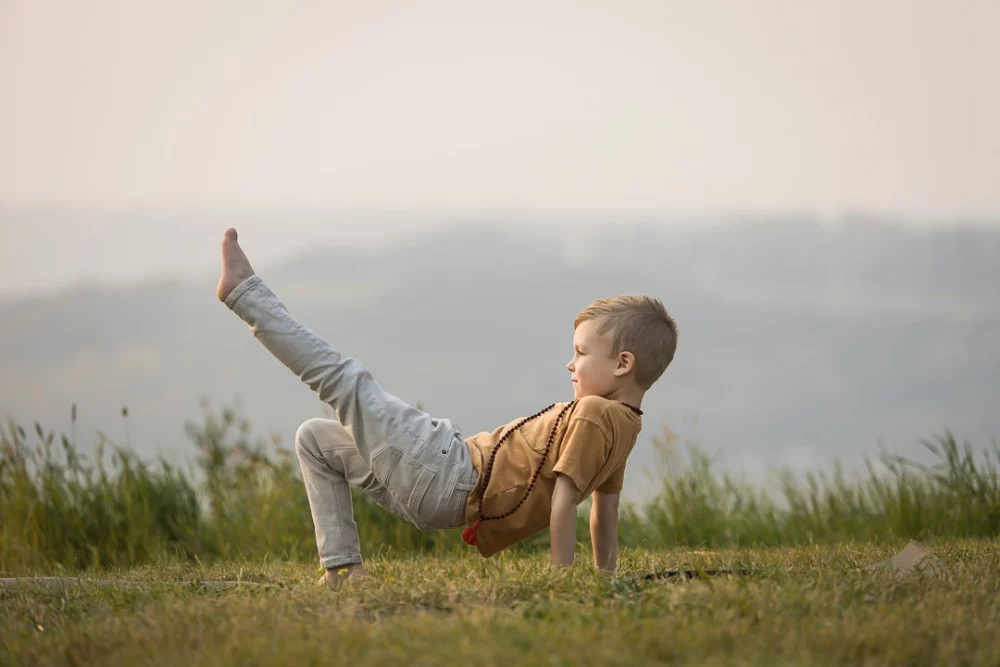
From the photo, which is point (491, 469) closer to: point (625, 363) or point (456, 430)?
point (456, 430)

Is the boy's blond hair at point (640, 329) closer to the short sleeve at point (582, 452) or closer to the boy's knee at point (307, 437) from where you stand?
the short sleeve at point (582, 452)

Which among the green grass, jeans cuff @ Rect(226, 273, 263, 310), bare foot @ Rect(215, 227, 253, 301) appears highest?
bare foot @ Rect(215, 227, 253, 301)

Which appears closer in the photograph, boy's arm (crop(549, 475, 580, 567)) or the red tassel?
boy's arm (crop(549, 475, 580, 567))

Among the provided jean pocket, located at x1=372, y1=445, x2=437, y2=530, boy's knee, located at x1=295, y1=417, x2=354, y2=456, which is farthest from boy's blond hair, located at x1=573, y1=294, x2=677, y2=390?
boy's knee, located at x1=295, y1=417, x2=354, y2=456

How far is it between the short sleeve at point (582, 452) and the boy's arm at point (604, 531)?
457 millimetres

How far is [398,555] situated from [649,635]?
339 cm

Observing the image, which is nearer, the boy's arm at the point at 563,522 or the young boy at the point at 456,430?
the boy's arm at the point at 563,522

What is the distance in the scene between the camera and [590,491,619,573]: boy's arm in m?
3.84

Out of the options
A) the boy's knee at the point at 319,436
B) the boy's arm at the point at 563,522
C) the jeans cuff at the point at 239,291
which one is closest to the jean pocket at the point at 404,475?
the boy's knee at the point at 319,436

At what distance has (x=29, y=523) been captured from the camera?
601 centimetres

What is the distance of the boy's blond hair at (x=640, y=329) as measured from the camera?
142 inches

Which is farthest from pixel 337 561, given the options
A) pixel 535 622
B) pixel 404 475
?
pixel 535 622

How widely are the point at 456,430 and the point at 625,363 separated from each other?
0.68 m

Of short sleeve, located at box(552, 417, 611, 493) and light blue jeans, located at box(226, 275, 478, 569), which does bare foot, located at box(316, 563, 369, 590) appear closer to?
light blue jeans, located at box(226, 275, 478, 569)
